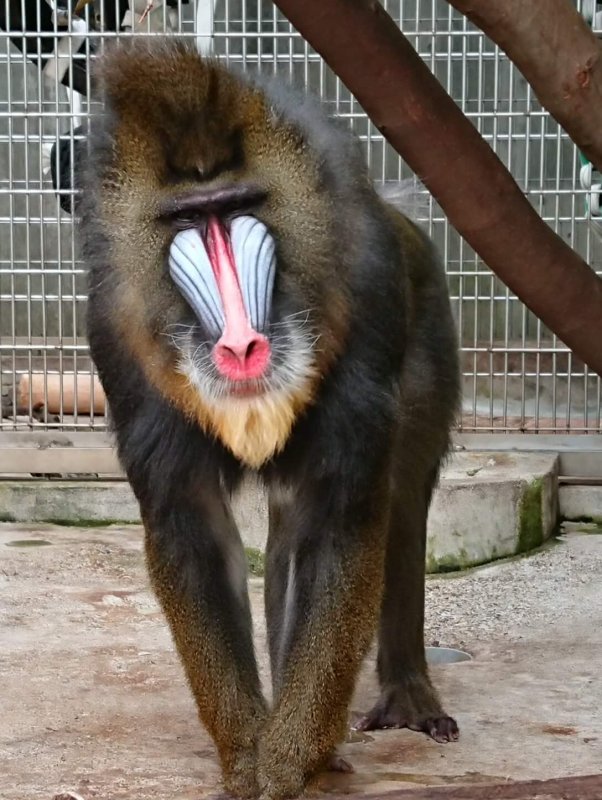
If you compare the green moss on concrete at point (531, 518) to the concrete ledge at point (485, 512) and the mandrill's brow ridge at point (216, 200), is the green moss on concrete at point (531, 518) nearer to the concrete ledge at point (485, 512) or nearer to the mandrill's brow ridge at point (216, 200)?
the concrete ledge at point (485, 512)

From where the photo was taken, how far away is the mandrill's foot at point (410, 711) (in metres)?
3.77

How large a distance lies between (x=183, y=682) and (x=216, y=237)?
1754mm

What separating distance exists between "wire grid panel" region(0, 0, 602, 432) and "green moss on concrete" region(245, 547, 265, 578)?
1263mm

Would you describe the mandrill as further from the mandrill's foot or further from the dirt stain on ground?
the dirt stain on ground

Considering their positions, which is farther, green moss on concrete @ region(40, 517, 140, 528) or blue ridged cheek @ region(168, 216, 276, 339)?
green moss on concrete @ region(40, 517, 140, 528)

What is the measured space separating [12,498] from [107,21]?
2.12 m

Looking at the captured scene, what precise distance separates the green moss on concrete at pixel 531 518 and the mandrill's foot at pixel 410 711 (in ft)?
6.21

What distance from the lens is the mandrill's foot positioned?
12.4 ft

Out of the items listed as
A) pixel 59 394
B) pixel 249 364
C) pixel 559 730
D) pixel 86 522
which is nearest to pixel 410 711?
pixel 559 730

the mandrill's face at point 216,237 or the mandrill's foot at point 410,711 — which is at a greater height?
the mandrill's face at point 216,237

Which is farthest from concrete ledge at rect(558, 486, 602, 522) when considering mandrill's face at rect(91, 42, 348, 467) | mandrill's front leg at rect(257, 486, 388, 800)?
mandrill's face at rect(91, 42, 348, 467)

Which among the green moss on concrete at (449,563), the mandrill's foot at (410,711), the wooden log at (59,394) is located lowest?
the mandrill's foot at (410,711)

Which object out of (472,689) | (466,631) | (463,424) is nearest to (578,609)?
(466,631)

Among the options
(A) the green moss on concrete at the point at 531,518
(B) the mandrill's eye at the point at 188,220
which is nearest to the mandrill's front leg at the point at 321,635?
(B) the mandrill's eye at the point at 188,220
